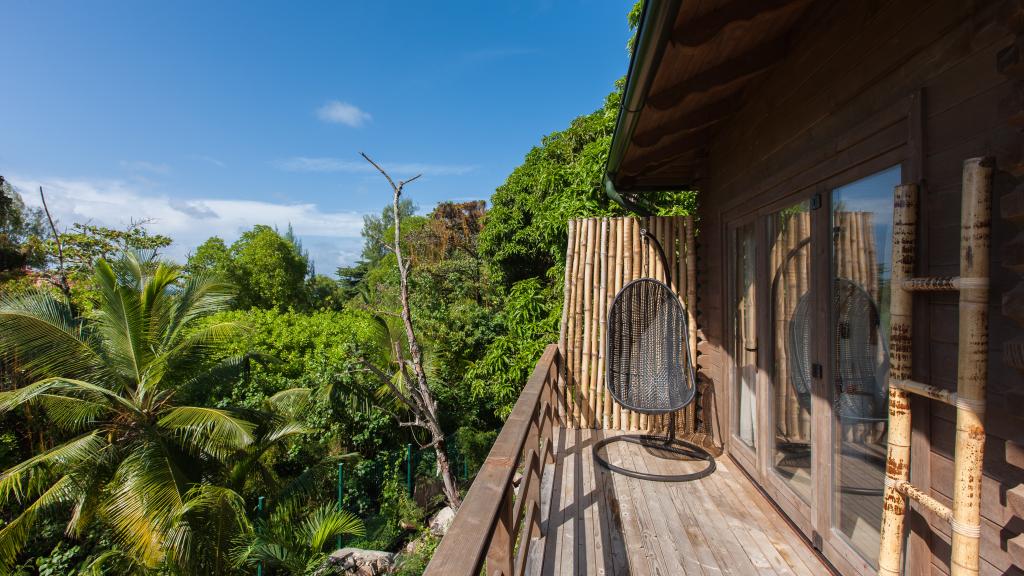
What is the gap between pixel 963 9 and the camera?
3.82 ft

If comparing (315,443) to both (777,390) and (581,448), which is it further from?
(777,390)

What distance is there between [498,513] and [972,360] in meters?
1.10

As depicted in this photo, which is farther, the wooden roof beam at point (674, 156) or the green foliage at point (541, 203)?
the green foliage at point (541, 203)

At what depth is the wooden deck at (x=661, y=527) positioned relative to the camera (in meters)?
2.04

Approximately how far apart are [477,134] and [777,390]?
63.5ft

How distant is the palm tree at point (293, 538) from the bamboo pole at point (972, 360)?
291 inches

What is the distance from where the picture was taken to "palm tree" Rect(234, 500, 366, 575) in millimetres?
6363

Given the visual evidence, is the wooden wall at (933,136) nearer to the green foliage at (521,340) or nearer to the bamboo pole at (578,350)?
the bamboo pole at (578,350)

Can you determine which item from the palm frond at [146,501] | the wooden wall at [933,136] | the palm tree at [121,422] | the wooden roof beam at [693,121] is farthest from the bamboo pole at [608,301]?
the palm frond at [146,501]

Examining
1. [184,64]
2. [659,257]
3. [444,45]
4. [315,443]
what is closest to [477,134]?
[444,45]

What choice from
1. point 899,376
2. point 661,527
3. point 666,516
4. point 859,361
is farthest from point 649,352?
point 899,376

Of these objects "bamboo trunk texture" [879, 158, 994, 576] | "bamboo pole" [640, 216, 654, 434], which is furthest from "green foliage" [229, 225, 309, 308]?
"bamboo trunk texture" [879, 158, 994, 576]

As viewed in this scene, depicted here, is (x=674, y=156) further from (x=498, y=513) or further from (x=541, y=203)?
(x=541, y=203)

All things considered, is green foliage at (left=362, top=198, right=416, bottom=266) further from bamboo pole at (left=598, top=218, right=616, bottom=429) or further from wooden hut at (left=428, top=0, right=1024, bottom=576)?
wooden hut at (left=428, top=0, right=1024, bottom=576)
